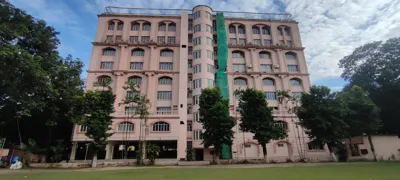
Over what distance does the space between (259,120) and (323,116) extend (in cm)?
800

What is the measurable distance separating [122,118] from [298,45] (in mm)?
32479

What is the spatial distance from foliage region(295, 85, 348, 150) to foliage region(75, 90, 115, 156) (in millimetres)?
22269

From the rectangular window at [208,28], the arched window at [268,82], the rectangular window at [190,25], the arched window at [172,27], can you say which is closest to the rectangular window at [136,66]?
the arched window at [172,27]

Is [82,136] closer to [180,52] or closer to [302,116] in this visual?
[180,52]

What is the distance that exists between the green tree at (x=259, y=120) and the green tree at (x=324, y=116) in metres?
4.00

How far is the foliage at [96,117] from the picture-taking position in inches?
872

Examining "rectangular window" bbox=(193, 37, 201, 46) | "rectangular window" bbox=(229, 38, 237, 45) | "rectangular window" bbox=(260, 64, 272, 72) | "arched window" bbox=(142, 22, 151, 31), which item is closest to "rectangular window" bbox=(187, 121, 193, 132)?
"rectangular window" bbox=(193, 37, 201, 46)

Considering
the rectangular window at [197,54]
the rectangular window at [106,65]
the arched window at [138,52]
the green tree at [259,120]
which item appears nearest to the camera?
the green tree at [259,120]

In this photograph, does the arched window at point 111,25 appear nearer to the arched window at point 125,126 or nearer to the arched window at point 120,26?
the arched window at point 120,26

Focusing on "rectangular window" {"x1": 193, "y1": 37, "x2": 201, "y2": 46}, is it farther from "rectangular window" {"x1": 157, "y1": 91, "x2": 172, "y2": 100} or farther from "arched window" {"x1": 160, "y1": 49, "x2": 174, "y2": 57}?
"rectangular window" {"x1": 157, "y1": 91, "x2": 172, "y2": 100}

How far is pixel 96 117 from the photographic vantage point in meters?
22.7

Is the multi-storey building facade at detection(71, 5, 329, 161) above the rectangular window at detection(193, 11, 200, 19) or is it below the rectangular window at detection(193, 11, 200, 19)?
below

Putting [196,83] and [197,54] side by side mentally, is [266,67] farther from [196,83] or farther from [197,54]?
[196,83]

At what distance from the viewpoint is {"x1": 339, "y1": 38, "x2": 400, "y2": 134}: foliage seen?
29.4 metres
